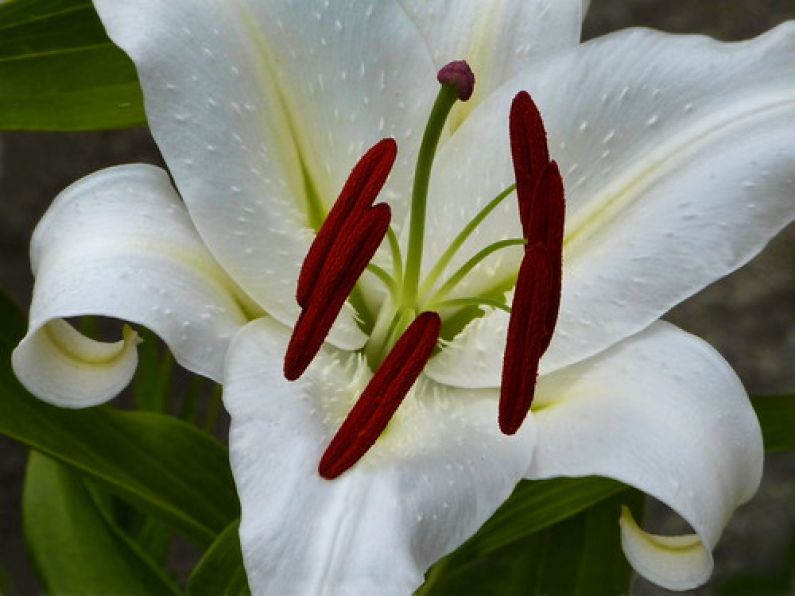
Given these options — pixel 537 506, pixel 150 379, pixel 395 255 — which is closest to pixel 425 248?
pixel 395 255

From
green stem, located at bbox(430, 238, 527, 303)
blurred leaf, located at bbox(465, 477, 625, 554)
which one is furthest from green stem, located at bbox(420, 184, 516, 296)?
blurred leaf, located at bbox(465, 477, 625, 554)

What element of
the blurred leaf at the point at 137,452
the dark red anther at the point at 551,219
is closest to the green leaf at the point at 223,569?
the blurred leaf at the point at 137,452

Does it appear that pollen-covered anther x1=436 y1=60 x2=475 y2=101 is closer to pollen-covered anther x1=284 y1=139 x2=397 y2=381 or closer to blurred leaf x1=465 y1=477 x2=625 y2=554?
pollen-covered anther x1=284 y1=139 x2=397 y2=381

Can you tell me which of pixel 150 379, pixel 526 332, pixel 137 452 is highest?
pixel 526 332

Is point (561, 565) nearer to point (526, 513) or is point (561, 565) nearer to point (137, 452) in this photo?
point (526, 513)

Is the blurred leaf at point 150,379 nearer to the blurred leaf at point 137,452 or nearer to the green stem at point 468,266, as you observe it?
the blurred leaf at point 137,452

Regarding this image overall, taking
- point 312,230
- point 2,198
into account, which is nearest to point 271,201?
point 312,230

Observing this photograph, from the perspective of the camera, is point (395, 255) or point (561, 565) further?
point (561, 565)
